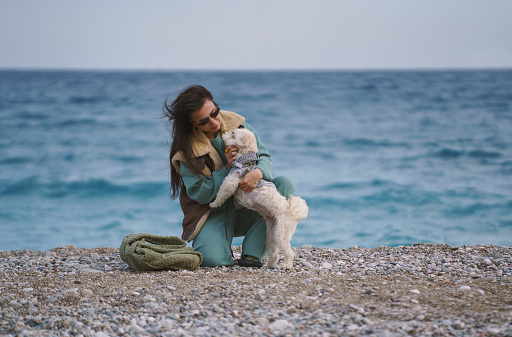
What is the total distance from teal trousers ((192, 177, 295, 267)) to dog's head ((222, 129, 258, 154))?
0.46 metres

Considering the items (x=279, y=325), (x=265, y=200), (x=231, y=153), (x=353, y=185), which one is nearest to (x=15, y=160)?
(x=353, y=185)

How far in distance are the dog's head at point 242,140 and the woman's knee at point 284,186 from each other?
41cm

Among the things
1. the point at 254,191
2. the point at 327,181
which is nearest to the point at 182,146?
the point at 254,191

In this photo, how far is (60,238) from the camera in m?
9.05

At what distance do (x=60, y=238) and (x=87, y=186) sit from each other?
130 inches

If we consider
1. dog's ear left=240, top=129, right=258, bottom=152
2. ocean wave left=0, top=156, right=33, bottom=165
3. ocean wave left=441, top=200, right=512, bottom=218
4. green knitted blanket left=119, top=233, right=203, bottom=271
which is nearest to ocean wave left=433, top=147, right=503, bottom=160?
ocean wave left=441, top=200, right=512, bottom=218

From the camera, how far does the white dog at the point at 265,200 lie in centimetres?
421

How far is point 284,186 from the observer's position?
4531 millimetres

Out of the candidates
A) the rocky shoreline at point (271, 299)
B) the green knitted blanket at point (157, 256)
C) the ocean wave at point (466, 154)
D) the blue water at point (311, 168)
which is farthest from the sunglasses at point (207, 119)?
the ocean wave at point (466, 154)

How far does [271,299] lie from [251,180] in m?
1.18

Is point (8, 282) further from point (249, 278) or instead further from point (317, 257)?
point (317, 257)

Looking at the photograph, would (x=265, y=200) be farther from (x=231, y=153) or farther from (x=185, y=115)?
(x=185, y=115)

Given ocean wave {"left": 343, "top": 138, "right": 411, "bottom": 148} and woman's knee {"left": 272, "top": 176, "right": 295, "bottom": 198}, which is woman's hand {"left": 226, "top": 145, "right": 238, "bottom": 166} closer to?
woman's knee {"left": 272, "top": 176, "right": 295, "bottom": 198}

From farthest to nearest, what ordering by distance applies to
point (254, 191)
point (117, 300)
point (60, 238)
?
point (60, 238), point (254, 191), point (117, 300)
